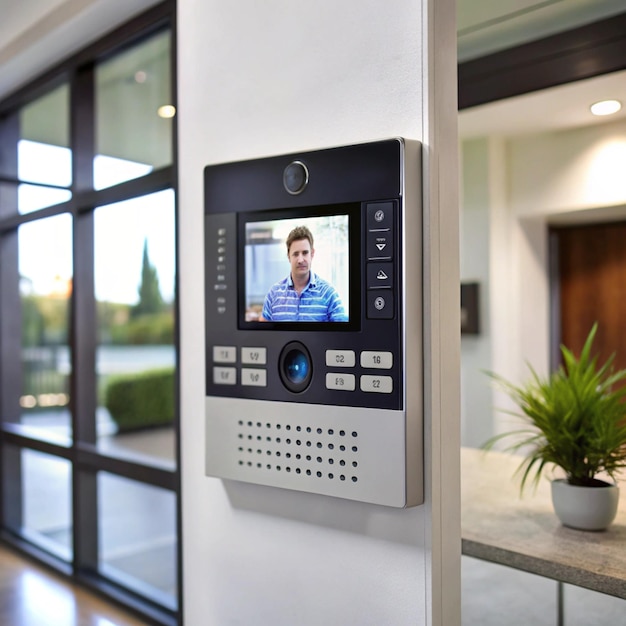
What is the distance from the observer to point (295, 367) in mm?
1270

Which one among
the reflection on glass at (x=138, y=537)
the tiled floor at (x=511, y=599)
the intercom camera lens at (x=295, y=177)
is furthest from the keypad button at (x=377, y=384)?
the reflection on glass at (x=138, y=537)

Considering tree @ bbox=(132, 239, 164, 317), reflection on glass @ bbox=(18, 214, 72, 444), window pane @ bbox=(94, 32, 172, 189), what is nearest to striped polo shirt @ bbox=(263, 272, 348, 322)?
window pane @ bbox=(94, 32, 172, 189)

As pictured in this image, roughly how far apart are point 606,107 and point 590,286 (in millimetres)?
1200

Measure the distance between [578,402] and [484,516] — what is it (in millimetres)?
373

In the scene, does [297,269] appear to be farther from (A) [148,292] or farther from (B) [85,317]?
(A) [148,292]

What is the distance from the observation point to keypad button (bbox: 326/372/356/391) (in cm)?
118

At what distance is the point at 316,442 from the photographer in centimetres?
124

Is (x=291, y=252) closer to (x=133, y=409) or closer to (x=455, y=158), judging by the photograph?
(x=455, y=158)

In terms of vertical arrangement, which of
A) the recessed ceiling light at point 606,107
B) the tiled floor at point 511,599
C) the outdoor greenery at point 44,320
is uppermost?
the recessed ceiling light at point 606,107

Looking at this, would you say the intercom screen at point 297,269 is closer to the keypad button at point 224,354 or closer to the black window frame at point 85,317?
the keypad button at point 224,354

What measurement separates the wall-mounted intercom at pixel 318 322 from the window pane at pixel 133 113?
97cm

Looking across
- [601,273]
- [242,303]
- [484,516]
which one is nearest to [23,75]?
[242,303]

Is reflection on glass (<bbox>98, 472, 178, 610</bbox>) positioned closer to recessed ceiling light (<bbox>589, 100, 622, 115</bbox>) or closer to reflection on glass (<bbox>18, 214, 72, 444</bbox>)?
reflection on glass (<bbox>18, 214, 72, 444</bbox>)

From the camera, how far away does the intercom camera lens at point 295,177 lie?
124 cm
